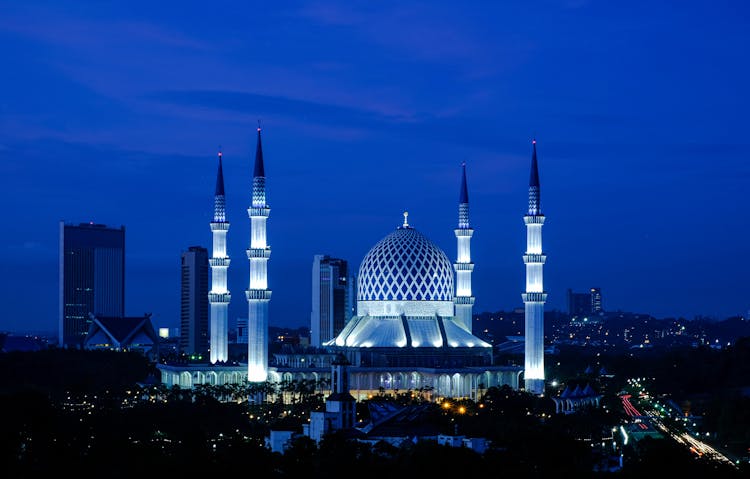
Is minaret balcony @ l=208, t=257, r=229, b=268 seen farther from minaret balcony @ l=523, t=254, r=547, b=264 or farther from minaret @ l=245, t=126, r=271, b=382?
minaret balcony @ l=523, t=254, r=547, b=264

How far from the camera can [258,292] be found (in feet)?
290

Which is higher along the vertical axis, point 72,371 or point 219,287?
point 219,287

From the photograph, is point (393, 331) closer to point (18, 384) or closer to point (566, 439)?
point (18, 384)

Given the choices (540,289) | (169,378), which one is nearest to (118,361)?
(169,378)

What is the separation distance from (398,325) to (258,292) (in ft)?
30.1

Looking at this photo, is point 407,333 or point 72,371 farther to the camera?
point 72,371

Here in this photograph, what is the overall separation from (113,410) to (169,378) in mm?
23891

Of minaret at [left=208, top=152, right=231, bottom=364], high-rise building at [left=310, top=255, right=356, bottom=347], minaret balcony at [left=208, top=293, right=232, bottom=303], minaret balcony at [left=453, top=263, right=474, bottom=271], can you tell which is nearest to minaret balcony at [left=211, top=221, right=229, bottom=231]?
minaret at [left=208, top=152, right=231, bottom=364]

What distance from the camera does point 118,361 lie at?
352ft

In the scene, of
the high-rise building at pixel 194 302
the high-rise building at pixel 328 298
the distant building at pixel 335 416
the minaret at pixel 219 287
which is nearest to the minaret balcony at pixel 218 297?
the minaret at pixel 219 287

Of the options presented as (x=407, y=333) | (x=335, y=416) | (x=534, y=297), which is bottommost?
(x=335, y=416)

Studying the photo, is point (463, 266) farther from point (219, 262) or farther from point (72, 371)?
point (72, 371)

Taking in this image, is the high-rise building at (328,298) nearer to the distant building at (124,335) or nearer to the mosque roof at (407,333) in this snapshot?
the distant building at (124,335)

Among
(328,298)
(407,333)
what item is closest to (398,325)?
(407,333)
